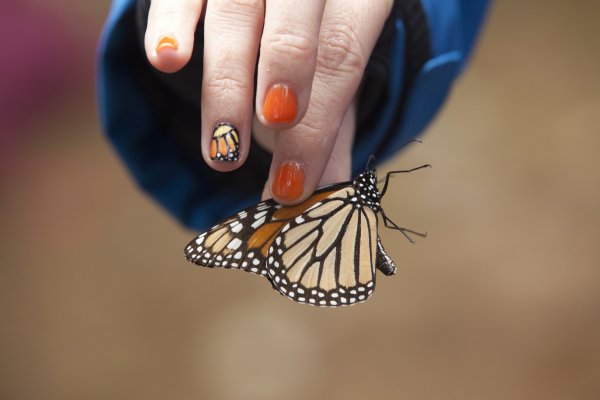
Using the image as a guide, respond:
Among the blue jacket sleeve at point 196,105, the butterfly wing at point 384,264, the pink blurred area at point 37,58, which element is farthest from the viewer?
the pink blurred area at point 37,58

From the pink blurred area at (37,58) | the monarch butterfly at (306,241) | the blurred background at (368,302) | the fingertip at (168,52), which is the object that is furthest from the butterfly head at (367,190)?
the pink blurred area at (37,58)

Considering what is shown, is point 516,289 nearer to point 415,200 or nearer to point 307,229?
point 415,200

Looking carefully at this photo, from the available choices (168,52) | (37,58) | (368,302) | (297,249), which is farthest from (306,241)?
(37,58)

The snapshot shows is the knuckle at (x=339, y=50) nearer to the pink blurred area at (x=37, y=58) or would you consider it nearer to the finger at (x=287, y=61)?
the finger at (x=287, y=61)

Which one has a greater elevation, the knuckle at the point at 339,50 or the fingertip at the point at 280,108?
the knuckle at the point at 339,50

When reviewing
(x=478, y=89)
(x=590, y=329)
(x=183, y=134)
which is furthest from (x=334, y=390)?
(x=478, y=89)

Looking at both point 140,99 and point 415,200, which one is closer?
point 140,99

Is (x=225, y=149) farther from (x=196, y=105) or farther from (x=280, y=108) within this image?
(x=196, y=105)
